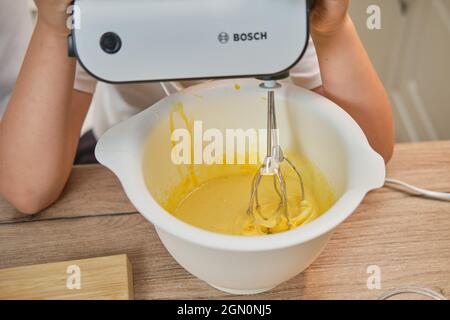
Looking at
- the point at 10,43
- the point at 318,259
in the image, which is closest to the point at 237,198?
the point at 318,259

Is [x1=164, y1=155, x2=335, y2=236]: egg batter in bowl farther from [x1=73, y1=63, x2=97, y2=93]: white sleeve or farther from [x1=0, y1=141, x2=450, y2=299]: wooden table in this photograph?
[x1=73, y1=63, x2=97, y2=93]: white sleeve

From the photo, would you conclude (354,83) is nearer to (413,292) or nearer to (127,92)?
(413,292)

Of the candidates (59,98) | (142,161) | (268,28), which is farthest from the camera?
(59,98)

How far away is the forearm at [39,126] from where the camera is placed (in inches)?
28.9

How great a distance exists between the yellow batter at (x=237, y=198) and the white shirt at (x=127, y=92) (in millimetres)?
185

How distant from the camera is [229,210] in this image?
74 cm

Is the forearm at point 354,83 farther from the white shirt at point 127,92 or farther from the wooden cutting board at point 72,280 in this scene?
the wooden cutting board at point 72,280

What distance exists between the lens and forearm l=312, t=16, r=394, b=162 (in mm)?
749

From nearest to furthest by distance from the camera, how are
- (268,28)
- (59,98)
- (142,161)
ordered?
(268,28) → (142,161) → (59,98)

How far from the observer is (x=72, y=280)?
0.66 metres

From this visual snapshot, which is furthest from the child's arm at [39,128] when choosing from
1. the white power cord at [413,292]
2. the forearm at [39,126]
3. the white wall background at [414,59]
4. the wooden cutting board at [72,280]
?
the white wall background at [414,59]
